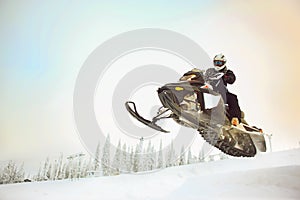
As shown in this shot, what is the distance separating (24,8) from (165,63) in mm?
1957

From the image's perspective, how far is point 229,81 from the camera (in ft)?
13.3

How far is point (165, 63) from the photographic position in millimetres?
4219

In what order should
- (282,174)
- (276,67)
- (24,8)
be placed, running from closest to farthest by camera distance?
(282,174) → (24,8) → (276,67)

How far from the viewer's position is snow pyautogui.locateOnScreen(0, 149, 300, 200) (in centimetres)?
375

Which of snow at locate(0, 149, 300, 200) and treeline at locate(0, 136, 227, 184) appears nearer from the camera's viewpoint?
snow at locate(0, 149, 300, 200)

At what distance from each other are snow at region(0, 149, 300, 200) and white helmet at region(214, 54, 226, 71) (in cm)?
118

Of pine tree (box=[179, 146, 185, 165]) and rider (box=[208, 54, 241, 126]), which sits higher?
rider (box=[208, 54, 241, 126])

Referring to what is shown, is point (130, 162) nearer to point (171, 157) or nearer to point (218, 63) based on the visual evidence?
point (171, 157)

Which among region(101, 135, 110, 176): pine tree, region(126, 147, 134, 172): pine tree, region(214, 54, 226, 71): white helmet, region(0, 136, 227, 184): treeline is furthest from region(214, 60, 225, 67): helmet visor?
region(101, 135, 110, 176): pine tree

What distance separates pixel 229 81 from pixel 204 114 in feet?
1.92

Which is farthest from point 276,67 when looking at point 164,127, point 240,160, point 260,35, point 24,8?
point 24,8

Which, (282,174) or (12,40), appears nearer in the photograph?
(282,174)

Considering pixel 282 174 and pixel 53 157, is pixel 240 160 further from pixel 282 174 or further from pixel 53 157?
pixel 53 157

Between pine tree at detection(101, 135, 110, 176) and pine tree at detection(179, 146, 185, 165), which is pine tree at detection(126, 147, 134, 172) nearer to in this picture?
pine tree at detection(101, 135, 110, 176)
